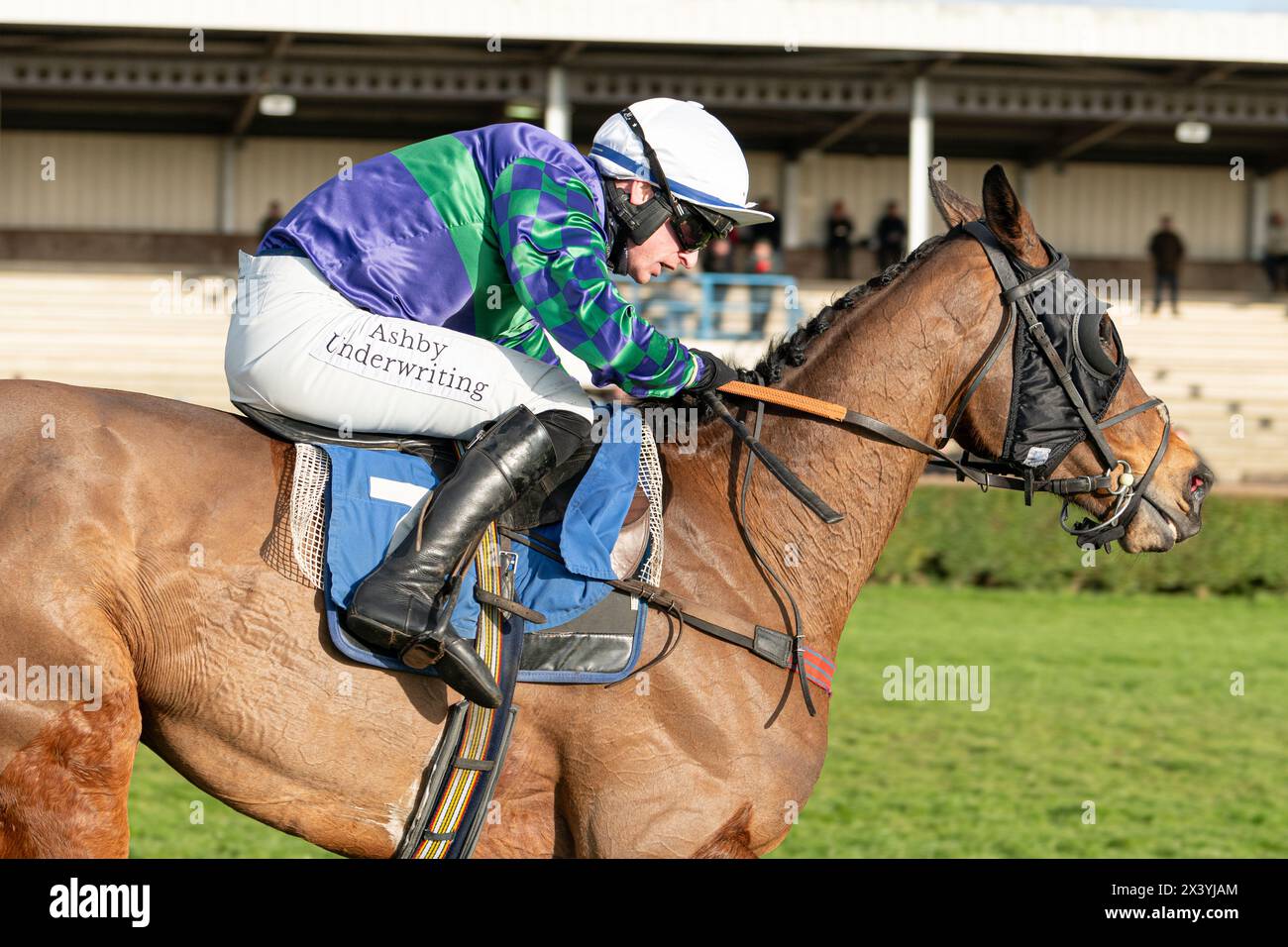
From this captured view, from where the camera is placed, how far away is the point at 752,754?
2.77 m

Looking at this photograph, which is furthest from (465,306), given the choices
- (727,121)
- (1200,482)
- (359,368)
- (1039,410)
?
(727,121)

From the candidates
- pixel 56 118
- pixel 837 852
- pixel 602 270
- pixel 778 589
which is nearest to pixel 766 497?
pixel 778 589

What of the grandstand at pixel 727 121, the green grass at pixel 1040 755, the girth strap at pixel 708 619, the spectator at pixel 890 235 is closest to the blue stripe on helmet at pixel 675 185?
the girth strap at pixel 708 619

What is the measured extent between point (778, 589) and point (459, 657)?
760 millimetres

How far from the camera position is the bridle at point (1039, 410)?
299 cm

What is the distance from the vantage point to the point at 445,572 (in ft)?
8.52

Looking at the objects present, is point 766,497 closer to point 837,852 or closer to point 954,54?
point 837,852

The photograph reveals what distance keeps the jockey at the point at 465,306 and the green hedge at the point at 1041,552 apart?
33.6ft

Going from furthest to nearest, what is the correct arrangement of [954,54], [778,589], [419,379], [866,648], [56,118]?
[56,118] → [954,54] → [866,648] → [778,589] → [419,379]

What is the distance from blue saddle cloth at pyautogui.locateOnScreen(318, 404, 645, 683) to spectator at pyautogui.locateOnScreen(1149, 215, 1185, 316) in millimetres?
19260

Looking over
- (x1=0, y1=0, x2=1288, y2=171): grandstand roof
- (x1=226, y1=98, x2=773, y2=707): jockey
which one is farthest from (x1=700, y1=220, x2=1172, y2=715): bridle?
(x1=0, y1=0, x2=1288, y2=171): grandstand roof

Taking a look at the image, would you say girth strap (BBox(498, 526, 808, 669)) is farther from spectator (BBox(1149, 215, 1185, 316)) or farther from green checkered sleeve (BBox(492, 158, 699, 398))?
spectator (BBox(1149, 215, 1185, 316))

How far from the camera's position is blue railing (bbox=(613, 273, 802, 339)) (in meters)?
16.9
